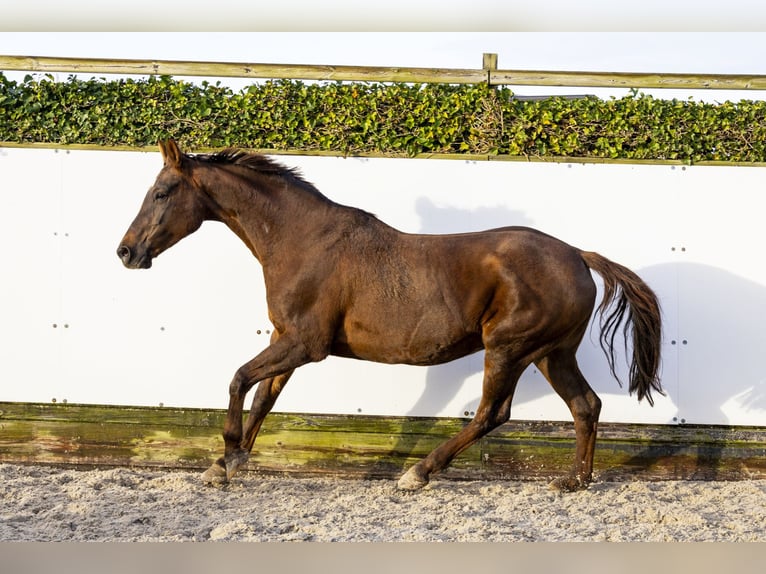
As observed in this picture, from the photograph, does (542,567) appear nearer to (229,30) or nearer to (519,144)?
(229,30)

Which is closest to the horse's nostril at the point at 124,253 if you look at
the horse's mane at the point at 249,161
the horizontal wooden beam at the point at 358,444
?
the horse's mane at the point at 249,161

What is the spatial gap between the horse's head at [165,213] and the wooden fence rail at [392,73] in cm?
109

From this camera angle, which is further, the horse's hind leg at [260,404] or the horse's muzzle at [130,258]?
the horse's hind leg at [260,404]

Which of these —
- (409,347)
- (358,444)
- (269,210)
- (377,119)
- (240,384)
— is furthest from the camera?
(377,119)

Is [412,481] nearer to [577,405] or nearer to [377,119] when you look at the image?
[577,405]

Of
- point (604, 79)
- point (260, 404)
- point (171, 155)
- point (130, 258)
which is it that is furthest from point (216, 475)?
point (604, 79)

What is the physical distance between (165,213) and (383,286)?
52.0 inches

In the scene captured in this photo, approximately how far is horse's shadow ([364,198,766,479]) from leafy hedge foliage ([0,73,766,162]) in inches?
29.9

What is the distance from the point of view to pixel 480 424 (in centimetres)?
457

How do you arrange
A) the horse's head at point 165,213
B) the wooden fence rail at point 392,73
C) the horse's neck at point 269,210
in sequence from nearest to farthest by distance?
the horse's head at point 165,213, the horse's neck at point 269,210, the wooden fence rail at point 392,73

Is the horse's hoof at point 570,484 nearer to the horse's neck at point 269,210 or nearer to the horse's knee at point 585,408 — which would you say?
the horse's knee at point 585,408

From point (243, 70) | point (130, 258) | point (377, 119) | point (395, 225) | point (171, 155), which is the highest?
point (243, 70)

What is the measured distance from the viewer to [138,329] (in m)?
5.44

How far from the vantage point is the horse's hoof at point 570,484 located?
4.84 m
